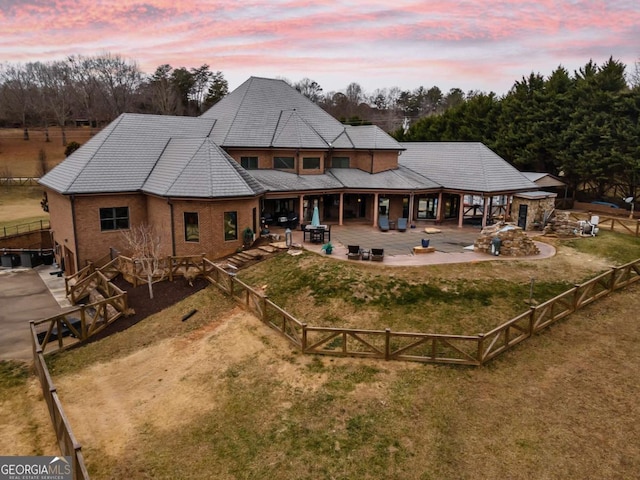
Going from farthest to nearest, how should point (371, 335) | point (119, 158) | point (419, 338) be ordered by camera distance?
1. point (119, 158)
2. point (371, 335)
3. point (419, 338)

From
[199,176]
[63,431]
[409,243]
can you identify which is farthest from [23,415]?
[409,243]

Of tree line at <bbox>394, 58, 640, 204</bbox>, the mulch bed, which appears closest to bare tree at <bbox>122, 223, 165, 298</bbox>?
the mulch bed

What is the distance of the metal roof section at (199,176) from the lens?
2453 cm

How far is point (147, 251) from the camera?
23.7m

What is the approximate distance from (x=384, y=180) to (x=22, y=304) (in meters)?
24.8

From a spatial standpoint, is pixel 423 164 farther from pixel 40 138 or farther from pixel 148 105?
pixel 40 138

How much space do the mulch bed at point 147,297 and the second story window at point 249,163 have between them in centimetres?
1298

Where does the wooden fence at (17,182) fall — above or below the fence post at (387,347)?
above

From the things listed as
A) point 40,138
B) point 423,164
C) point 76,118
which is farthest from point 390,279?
point 76,118

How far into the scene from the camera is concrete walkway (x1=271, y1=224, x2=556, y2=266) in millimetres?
22984

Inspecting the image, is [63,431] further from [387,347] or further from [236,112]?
[236,112]

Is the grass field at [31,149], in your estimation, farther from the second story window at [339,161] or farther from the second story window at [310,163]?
the second story window at [339,161]

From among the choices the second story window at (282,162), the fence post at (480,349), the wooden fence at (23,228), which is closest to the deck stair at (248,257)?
the second story window at (282,162)

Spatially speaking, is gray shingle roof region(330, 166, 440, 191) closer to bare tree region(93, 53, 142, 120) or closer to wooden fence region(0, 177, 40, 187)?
wooden fence region(0, 177, 40, 187)
